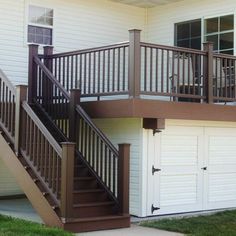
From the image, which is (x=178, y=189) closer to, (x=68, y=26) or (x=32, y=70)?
(x=32, y=70)

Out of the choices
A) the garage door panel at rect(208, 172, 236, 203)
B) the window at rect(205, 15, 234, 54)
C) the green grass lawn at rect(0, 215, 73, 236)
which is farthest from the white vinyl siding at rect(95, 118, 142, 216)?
the window at rect(205, 15, 234, 54)

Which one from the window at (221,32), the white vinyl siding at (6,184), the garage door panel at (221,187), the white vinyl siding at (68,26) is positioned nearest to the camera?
the garage door panel at (221,187)

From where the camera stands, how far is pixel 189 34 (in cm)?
1485

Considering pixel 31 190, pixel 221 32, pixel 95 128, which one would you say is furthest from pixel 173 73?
pixel 221 32

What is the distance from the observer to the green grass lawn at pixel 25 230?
8117 millimetres

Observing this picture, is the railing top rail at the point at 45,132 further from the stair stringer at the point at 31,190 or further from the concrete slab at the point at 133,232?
the concrete slab at the point at 133,232

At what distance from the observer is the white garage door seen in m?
11.0

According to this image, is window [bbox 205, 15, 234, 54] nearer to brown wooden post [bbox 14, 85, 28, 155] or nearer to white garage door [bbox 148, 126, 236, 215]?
white garage door [bbox 148, 126, 236, 215]

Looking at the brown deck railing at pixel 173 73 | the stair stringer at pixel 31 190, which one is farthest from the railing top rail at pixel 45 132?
the brown deck railing at pixel 173 73

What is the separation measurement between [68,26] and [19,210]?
502 centimetres

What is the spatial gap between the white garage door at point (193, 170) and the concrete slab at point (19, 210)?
2298 millimetres

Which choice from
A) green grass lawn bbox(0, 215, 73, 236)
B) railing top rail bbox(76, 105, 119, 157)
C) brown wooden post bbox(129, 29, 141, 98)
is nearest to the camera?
green grass lawn bbox(0, 215, 73, 236)

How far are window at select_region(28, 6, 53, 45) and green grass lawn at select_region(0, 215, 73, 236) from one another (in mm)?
5625

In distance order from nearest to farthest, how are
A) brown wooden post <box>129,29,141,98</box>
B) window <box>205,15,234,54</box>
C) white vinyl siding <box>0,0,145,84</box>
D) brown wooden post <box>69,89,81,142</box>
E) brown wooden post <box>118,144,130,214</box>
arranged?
brown wooden post <box>118,144,130,214</box> < brown wooden post <box>129,29,141,98</box> < brown wooden post <box>69,89,81,142</box> < white vinyl siding <box>0,0,145,84</box> < window <box>205,15,234,54</box>
